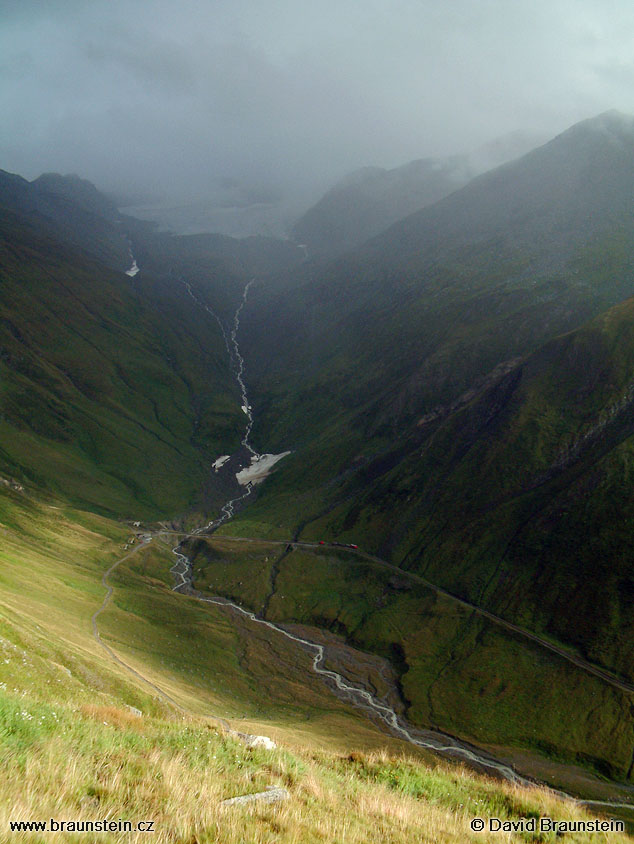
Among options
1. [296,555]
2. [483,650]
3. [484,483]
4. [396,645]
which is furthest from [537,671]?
[296,555]

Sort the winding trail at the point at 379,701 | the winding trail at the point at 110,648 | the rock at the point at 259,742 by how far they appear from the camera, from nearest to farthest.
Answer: the rock at the point at 259,742 < the winding trail at the point at 110,648 < the winding trail at the point at 379,701

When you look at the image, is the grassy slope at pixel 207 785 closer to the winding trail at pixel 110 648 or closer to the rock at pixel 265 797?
the rock at pixel 265 797

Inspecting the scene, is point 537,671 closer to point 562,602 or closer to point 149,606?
point 562,602

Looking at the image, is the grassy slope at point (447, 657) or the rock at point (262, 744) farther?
the grassy slope at point (447, 657)

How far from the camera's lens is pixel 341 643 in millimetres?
151250

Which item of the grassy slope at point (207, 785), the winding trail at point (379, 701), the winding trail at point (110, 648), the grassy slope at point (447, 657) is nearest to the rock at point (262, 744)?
the grassy slope at point (207, 785)

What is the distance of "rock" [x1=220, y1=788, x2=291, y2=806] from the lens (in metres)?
10.4

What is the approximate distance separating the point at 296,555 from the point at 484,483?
7398 centimetres

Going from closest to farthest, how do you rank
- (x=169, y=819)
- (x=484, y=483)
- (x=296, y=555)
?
(x=169, y=819)
(x=484, y=483)
(x=296, y=555)

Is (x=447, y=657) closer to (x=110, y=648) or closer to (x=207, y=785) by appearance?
(x=110, y=648)

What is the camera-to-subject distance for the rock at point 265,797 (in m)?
10.4

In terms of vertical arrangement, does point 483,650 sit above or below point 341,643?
above

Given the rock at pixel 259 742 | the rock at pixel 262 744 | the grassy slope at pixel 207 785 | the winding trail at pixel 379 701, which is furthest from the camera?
the winding trail at pixel 379 701

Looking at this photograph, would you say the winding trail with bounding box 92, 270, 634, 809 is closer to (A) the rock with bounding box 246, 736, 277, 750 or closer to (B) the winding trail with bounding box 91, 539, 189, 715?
(B) the winding trail with bounding box 91, 539, 189, 715
